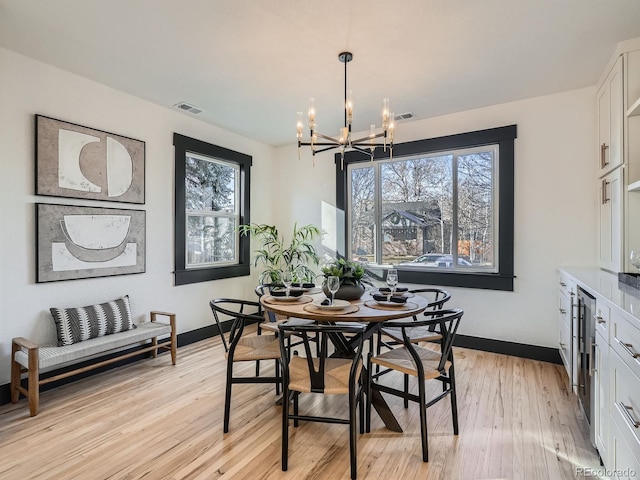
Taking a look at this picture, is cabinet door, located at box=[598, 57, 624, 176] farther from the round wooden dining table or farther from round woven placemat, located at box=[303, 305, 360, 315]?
round woven placemat, located at box=[303, 305, 360, 315]

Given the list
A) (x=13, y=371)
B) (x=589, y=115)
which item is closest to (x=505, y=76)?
(x=589, y=115)

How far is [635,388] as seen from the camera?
4.34ft

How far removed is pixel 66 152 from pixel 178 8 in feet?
5.47

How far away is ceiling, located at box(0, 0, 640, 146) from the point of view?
6.89ft

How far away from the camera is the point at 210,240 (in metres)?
4.42

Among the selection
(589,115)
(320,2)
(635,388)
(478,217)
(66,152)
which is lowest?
(635,388)

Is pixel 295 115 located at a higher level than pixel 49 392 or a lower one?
higher

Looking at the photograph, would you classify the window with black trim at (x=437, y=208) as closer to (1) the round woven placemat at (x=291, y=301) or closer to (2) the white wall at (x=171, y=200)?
(2) the white wall at (x=171, y=200)

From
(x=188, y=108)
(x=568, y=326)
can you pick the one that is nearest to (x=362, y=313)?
(x=568, y=326)

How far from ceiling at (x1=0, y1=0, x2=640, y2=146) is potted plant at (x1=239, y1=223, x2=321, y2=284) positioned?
6.02ft

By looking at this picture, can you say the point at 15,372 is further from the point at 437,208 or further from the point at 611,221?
the point at 611,221

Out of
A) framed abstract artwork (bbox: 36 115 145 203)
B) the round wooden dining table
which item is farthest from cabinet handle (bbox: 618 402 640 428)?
framed abstract artwork (bbox: 36 115 145 203)

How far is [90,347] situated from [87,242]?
0.94m

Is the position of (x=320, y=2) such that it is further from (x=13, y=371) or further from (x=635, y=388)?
(x=13, y=371)
